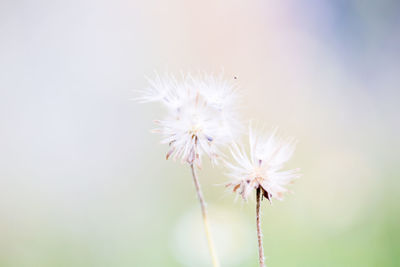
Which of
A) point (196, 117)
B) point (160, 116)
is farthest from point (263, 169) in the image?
point (160, 116)

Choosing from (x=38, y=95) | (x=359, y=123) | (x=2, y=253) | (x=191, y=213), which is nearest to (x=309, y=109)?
(x=359, y=123)

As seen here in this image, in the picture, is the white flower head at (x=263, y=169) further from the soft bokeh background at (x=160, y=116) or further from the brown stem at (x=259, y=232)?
the soft bokeh background at (x=160, y=116)

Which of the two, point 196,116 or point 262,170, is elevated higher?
point 196,116

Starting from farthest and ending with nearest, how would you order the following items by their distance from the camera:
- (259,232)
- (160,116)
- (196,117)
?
1. (160,116)
2. (196,117)
3. (259,232)

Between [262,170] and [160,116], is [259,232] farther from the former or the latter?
[160,116]

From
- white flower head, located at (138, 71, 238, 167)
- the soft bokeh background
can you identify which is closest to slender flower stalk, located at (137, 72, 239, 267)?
Result: white flower head, located at (138, 71, 238, 167)

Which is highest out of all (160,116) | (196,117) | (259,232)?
(160,116)

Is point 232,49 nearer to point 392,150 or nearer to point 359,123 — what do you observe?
point 359,123
